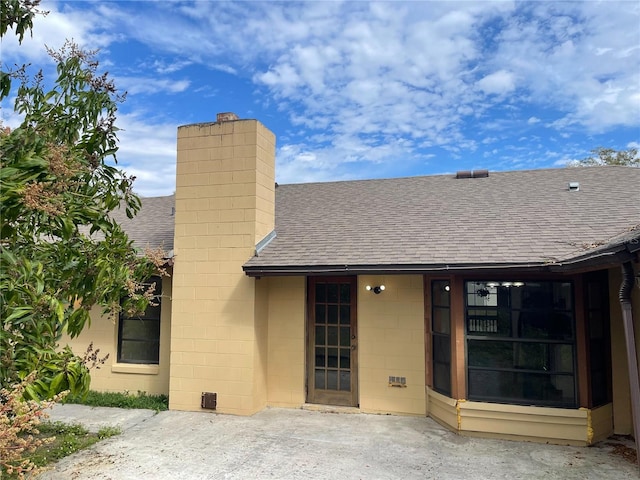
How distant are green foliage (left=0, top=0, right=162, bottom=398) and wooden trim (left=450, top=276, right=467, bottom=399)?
4.49 meters

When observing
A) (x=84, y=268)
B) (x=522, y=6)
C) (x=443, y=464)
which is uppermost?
(x=522, y=6)

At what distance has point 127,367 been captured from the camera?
820 centimetres

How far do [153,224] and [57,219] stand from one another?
24.1 feet

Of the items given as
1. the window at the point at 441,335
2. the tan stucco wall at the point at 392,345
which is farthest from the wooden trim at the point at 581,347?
the tan stucco wall at the point at 392,345

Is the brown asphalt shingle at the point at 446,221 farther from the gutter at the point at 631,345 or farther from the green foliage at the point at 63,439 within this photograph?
the green foliage at the point at 63,439

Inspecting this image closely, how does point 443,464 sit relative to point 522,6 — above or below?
below

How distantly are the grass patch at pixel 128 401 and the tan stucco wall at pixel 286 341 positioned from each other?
78.5 inches

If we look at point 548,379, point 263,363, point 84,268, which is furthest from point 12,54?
point 548,379

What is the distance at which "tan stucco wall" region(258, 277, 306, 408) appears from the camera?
7680 millimetres

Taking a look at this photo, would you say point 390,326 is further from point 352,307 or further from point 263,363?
point 263,363

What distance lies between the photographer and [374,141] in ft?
53.4

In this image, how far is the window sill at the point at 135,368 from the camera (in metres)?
8.07

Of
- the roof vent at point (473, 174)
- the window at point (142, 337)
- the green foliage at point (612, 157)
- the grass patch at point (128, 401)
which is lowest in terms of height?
the grass patch at point (128, 401)

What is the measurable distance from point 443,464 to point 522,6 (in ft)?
27.4
